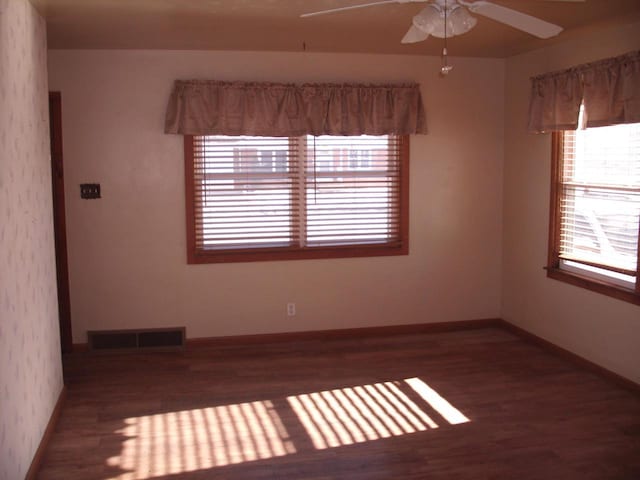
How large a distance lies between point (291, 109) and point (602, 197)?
240cm

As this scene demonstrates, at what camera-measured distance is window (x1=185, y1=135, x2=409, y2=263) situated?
17.1 ft

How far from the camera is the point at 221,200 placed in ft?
17.2

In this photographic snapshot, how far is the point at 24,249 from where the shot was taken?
3242mm

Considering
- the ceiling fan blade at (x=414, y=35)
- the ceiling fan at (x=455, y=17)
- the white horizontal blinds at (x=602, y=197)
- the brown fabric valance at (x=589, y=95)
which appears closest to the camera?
the ceiling fan at (x=455, y=17)

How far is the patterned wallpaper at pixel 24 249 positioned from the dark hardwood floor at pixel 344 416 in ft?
1.31

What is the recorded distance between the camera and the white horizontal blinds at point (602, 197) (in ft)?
14.0

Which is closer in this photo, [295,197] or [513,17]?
[513,17]

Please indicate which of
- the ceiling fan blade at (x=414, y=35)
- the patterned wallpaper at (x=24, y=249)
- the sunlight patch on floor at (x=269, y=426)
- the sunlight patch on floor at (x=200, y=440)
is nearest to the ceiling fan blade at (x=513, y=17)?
the ceiling fan blade at (x=414, y=35)

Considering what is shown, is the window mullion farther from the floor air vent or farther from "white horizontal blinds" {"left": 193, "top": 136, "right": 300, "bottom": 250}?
the floor air vent

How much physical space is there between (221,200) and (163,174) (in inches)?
19.6

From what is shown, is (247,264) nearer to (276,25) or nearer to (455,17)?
(276,25)

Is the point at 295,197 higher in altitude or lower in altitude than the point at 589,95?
lower

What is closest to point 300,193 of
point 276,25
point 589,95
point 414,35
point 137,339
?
point 276,25

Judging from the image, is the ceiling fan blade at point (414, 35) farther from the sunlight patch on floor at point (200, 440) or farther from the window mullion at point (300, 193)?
the window mullion at point (300, 193)
